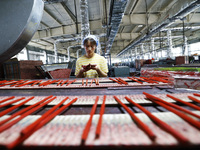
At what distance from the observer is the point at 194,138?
308mm

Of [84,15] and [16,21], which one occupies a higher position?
[84,15]

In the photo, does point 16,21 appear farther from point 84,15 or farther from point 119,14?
point 84,15

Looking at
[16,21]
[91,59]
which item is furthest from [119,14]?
[16,21]

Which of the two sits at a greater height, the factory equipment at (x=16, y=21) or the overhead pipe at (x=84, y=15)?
the overhead pipe at (x=84, y=15)

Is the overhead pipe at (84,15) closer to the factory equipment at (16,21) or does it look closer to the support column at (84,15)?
the support column at (84,15)

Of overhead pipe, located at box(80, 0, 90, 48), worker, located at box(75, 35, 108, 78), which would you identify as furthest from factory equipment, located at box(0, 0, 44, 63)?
overhead pipe, located at box(80, 0, 90, 48)

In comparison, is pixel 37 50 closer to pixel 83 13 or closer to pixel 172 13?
pixel 83 13

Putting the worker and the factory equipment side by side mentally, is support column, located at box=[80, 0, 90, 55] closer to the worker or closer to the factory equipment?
the worker

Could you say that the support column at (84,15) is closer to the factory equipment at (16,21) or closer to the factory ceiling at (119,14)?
the factory ceiling at (119,14)

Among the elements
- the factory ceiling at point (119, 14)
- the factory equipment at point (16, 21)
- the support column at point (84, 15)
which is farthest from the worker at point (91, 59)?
the support column at point (84, 15)

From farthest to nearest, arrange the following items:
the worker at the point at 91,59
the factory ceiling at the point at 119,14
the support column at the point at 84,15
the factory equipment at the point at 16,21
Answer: the support column at the point at 84,15 → the factory ceiling at the point at 119,14 → the worker at the point at 91,59 → the factory equipment at the point at 16,21

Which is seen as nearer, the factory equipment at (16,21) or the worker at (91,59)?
the factory equipment at (16,21)

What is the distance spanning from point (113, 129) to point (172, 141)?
18cm

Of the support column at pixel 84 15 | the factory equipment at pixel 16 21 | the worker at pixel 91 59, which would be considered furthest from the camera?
the support column at pixel 84 15
